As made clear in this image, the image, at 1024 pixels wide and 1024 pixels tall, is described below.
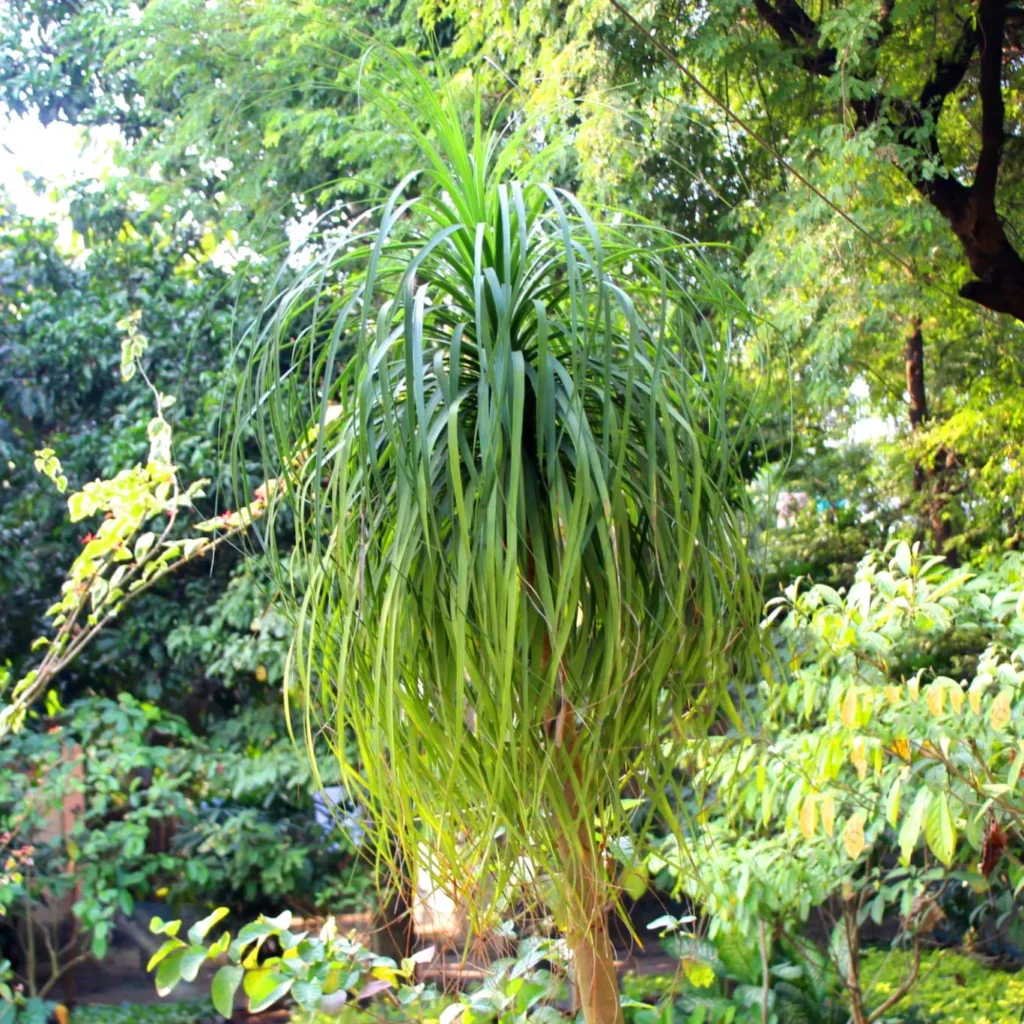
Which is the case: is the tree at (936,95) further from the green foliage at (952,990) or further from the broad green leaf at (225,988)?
the broad green leaf at (225,988)

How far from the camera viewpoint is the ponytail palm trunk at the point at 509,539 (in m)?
0.80

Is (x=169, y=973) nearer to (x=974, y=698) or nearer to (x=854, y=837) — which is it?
(x=854, y=837)

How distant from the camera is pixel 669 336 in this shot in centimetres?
111

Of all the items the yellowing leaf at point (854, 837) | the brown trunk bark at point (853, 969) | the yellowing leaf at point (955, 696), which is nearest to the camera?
the yellowing leaf at point (955, 696)

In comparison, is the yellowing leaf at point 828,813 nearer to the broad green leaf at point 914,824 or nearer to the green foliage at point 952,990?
the broad green leaf at point 914,824

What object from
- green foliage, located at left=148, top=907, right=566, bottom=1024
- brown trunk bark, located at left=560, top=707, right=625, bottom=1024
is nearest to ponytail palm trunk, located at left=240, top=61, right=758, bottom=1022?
brown trunk bark, located at left=560, top=707, right=625, bottom=1024

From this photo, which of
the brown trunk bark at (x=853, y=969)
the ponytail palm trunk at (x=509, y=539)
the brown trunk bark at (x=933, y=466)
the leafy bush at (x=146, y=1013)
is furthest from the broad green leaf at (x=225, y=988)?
the brown trunk bark at (x=933, y=466)

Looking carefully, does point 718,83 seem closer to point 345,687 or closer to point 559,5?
point 559,5

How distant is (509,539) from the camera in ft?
2.55

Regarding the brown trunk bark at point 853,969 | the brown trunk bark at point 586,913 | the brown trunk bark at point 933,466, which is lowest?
the brown trunk bark at point 853,969

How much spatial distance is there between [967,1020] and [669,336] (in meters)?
2.70

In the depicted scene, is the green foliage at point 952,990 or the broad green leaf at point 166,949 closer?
the broad green leaf at point 166,949

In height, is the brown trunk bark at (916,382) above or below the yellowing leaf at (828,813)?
above

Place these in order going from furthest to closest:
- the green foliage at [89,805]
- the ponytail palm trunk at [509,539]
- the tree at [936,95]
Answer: the green foliage at [89,805] → the tree at [936,95] → the ponytail palm trunk at [509,539]
